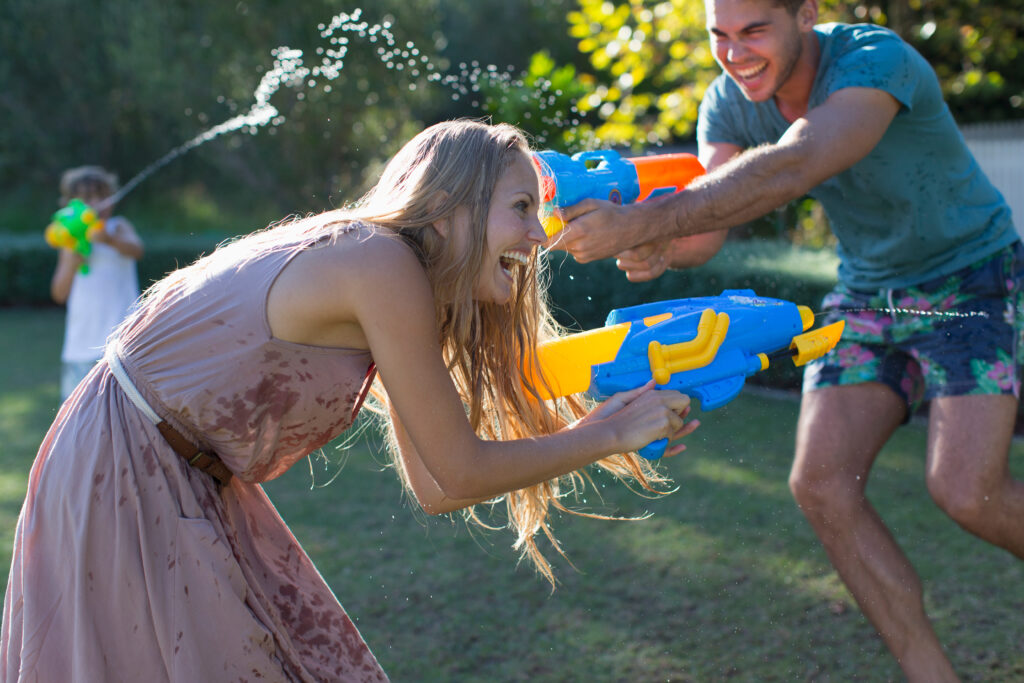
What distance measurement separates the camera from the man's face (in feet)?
8.69

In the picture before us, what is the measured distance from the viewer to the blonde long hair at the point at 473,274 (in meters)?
1.81

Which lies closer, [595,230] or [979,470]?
[595,230]

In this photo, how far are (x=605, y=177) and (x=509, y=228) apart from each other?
67 centimetres

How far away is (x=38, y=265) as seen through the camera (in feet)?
42.7

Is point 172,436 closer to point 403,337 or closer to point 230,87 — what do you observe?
Result: point 403,337

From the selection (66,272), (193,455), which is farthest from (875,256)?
(66,272)

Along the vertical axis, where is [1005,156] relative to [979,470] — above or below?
below

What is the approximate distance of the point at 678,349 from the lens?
2.02 metres

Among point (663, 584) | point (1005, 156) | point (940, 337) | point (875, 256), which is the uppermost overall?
point (875, 256)

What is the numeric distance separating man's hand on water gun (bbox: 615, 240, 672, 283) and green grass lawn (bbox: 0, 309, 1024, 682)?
121 centimetres

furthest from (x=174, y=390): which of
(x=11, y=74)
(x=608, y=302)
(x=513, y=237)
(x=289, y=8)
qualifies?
(x=11, y=74)

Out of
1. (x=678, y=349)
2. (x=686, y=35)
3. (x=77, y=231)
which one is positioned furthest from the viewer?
(x=686, y=35)

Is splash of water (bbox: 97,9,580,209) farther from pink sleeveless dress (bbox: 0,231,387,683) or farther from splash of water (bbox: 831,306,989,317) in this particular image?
pink sleeveless dress (bbox: 0,231,387,683)

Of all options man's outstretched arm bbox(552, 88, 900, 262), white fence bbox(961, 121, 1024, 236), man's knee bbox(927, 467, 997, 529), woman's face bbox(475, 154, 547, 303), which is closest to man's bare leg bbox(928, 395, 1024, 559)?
man's knee bbox(927, 467, 997, 529)
